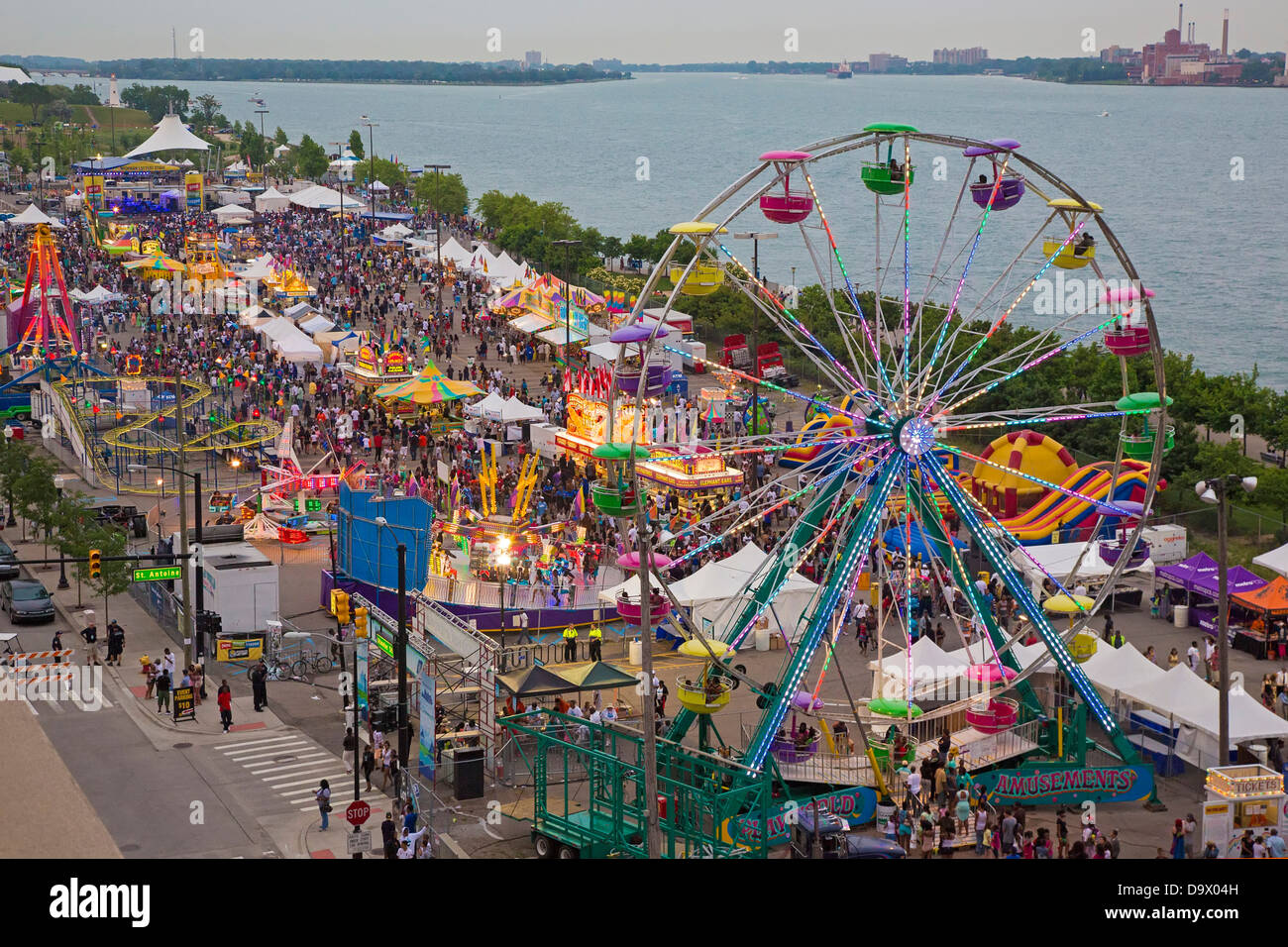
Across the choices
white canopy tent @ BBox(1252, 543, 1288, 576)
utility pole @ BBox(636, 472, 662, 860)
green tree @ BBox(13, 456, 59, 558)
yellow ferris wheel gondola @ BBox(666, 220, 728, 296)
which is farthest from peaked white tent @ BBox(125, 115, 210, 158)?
utility pole @ BBox(636, 472, 662, 860)

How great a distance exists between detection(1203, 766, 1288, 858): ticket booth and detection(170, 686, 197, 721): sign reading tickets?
18965 millimetres

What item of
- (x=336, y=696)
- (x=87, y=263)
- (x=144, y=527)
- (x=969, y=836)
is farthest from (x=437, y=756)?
(x=87, y=263)

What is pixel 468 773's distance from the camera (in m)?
28.3

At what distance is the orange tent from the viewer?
119 feet

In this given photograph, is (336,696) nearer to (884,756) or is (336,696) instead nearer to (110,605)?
(110,605)

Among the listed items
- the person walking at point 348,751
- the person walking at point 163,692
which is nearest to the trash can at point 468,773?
the person walking at point 348,751

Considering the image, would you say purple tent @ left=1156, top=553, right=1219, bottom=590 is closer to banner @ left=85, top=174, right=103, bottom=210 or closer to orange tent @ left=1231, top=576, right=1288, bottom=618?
orange tent @ left=1231, top=576, right=1288, bottom=618

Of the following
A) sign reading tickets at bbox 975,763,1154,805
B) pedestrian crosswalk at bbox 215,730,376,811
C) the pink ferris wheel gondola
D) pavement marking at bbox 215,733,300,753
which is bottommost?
pavement marking at bbox 215,733,300,753

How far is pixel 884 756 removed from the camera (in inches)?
1094

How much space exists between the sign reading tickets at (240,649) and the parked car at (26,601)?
18.0 ft

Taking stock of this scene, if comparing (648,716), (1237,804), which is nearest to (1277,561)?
(1237,804)

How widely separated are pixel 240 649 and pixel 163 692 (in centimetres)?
321

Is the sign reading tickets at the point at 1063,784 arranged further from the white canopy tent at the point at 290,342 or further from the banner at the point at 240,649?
the white canopy tent at the point at 290,342

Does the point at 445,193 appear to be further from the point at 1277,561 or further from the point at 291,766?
the point at 291,766
